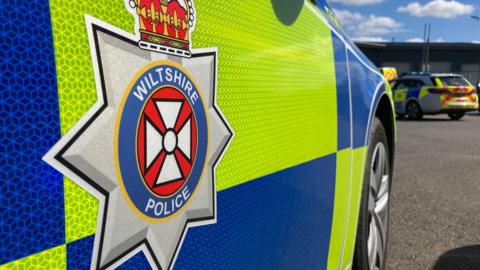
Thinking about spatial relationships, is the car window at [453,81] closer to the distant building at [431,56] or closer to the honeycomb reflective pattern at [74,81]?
the honeycomb reflective pattern at [74,81]

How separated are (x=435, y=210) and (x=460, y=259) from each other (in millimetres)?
1121

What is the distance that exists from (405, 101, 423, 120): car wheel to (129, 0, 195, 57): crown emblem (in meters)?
14.5

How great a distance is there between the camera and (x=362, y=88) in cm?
187

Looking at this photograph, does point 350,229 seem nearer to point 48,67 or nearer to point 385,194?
point 385,194

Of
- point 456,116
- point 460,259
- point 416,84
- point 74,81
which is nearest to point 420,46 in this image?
point 456,116

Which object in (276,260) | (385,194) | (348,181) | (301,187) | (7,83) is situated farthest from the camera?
(385,194)

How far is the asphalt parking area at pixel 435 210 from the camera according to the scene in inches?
109

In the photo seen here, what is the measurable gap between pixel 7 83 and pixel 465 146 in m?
8.27

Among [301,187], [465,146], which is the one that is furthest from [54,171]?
[465,146]

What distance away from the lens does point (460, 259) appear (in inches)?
108

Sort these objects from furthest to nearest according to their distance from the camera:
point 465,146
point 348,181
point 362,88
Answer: point 465,146 < point 362,88 < point 348,181

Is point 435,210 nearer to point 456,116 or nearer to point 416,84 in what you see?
point 416,84

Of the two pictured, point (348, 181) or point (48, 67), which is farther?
point (348, 181)

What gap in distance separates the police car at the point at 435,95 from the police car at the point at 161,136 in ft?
44.0
